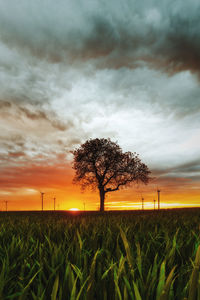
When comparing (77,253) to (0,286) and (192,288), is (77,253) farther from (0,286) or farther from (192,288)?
(192,288)

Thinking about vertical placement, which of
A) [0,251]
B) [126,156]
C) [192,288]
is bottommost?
[0,251]

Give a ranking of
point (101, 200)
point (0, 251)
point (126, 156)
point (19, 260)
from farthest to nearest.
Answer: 1. point (126, 156)
2. point (101, 200)
3. point (0, 251)
4. point (19, 260)

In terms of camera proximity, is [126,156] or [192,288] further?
[126,156]

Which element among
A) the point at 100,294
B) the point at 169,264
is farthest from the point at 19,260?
the point at 169,264

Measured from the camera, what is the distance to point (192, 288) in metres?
0.84

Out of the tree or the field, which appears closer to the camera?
the field

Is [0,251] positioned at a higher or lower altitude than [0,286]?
lower

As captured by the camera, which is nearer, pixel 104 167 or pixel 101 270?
pixel 101 270

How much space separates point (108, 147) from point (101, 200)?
34.8ft

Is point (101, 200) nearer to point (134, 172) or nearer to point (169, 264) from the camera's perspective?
point (134, 172)

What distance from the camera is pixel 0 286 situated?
108 cm

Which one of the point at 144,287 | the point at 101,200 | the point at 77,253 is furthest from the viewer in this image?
the point at 101,200

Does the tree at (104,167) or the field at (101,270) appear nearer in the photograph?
the field at (101,270)

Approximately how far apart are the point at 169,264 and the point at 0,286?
1.12m
